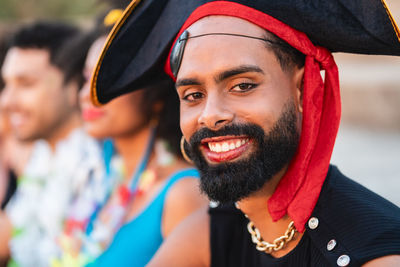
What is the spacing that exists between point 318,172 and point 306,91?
0.30m

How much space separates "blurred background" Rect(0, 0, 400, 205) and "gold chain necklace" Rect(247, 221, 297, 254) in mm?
2911

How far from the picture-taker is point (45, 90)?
4379 millimetres

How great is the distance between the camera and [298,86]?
205 centimetres

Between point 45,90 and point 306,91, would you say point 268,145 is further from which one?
point 45,90

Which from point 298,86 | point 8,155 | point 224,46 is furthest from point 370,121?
point 224,46

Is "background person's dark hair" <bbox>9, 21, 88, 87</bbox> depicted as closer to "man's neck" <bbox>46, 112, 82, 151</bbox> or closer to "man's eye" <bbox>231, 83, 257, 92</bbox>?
"man's neck" <bbox>46, 112, 82, 151</bbox>

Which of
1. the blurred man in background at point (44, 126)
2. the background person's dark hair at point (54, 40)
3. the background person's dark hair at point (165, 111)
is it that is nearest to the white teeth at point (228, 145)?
the background person's dark hair at point (165, 111)

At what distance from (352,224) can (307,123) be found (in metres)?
0.41

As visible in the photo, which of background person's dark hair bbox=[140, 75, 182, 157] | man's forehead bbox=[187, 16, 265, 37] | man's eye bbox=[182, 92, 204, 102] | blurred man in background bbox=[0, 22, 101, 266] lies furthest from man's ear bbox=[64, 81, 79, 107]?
man's forehead bbox=[187, 16, 265, 37]

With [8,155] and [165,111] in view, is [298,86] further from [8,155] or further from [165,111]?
[8,155]

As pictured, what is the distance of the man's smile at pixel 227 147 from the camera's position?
1.94 meters

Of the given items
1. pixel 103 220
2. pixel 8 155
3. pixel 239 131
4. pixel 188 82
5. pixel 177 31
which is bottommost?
pixel 8 155

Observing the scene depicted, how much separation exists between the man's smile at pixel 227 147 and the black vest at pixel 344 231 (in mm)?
332

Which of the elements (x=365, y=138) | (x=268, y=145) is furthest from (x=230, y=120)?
(x=365, y=138)
